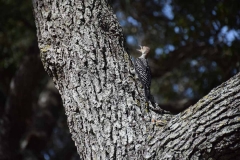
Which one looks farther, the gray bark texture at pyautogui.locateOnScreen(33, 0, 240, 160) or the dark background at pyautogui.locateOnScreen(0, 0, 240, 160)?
the dark background at pyautogui.locateOnScreen(0, 0, 240, 160)

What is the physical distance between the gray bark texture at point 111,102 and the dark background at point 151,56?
3139 mm

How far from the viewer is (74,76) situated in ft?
10.4

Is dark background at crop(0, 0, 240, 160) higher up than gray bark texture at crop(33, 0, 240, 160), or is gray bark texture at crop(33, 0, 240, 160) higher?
dark background at crop(0, 0, 240, 160)

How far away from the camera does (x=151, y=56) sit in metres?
7.81

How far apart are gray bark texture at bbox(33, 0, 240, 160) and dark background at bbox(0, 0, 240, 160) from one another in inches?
124

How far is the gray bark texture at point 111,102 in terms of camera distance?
2.71 m

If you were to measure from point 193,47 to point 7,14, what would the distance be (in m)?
2.75

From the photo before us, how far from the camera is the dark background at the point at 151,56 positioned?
22.3 ft

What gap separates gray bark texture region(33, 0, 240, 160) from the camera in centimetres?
271

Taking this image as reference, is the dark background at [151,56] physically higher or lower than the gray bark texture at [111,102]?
higher

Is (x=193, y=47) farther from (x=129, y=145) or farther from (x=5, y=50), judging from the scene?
(x=129, y=145)

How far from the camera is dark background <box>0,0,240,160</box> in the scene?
679cm

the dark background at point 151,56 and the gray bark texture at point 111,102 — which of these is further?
the dark background at point 151,56

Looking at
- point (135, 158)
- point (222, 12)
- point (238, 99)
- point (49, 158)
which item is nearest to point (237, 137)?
point (238, 99)
